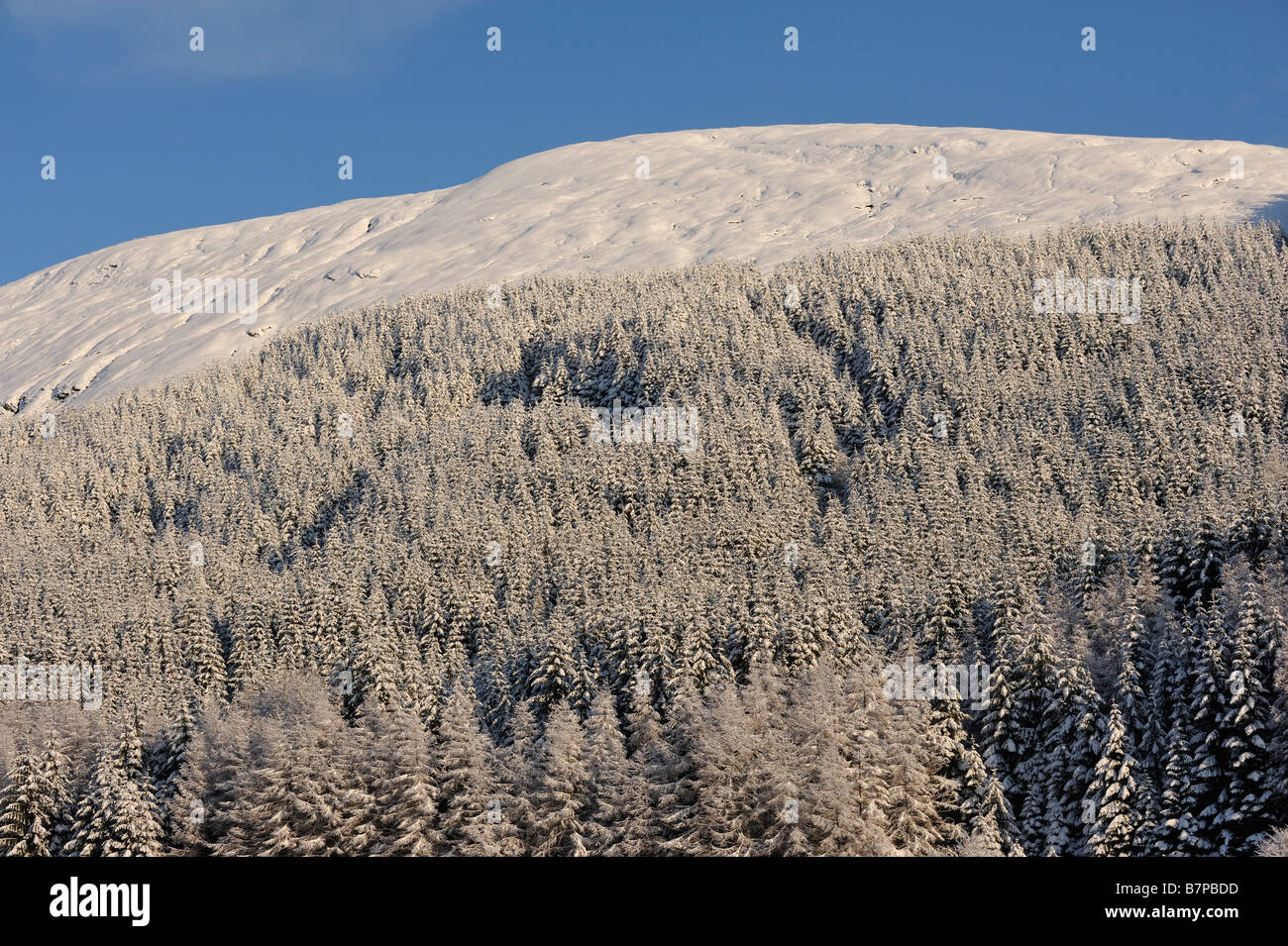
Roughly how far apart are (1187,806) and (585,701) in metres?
30.4

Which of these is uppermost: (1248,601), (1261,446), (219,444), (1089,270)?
(1089,270)

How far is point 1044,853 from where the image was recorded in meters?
49.2

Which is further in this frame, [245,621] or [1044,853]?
[245,621]

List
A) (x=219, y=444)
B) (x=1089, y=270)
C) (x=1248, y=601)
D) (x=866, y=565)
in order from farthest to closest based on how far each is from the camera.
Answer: (x=1089, y=270)
(x=219, y=444)
(x=866, y=565)
(x=1248, y=601)

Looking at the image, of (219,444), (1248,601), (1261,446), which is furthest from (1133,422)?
(219,444)

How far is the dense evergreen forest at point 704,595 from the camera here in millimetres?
47531

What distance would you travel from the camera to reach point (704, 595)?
243 feet

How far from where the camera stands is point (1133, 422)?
118875 millimetres

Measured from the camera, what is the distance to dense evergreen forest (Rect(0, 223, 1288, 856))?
47531mm

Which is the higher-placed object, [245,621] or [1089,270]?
[1089,270]
